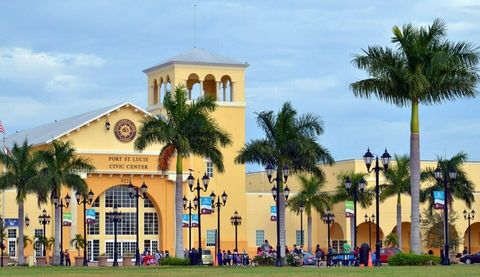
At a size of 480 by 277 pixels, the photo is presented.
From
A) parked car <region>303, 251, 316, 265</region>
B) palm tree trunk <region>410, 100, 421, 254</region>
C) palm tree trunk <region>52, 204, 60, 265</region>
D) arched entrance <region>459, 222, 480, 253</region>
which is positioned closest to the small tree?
palm tree trunk <region>52, 204, 60, 265</region>

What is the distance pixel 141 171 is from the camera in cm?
9838

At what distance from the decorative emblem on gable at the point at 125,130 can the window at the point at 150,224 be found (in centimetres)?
668

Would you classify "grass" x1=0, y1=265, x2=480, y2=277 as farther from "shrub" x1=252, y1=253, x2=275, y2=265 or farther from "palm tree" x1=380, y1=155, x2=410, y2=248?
"palm tree" x1=380, y1=155, x2=410, y2=248

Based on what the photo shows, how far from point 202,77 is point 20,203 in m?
28.0

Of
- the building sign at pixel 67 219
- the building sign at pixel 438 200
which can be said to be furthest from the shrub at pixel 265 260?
the building sign at pixel 67 219

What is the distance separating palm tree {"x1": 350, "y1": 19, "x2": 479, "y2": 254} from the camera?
5262cm

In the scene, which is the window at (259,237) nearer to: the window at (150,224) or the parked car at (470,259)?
the window at (150,224)

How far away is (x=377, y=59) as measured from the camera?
5381cm

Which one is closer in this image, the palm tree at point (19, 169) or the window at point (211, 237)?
the palm tree at point (19, 169)

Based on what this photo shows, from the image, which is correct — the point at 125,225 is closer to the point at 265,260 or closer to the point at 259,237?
the point at 259,237

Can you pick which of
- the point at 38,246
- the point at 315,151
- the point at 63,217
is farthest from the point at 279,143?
the point at 38,246

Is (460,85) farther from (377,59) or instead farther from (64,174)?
(64,174)

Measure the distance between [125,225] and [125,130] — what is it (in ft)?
25.6

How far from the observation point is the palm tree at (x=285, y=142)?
6518cm
